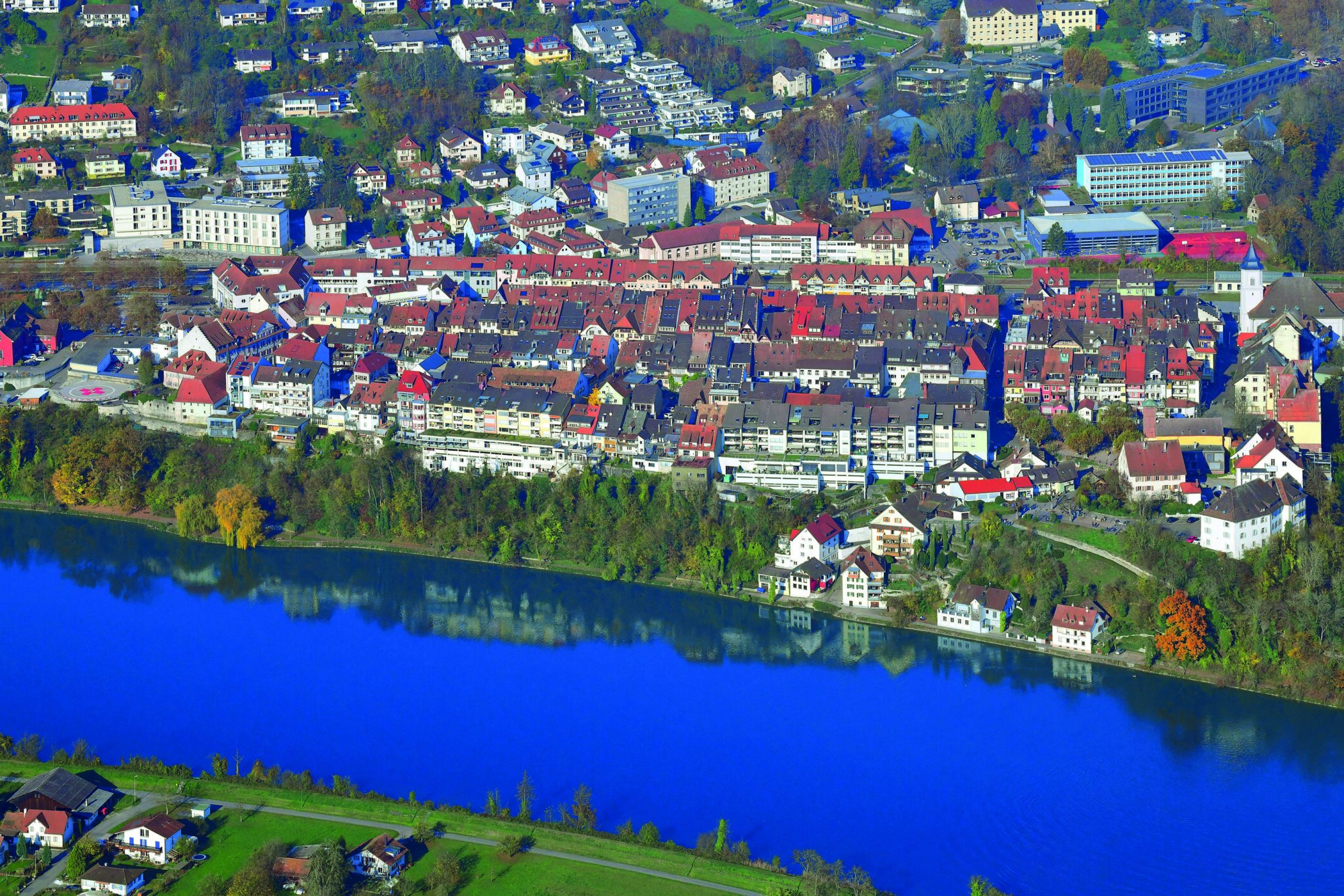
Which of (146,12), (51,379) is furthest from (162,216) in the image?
(146,12)

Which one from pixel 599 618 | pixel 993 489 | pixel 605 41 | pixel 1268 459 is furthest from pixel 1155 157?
pixel 599 618

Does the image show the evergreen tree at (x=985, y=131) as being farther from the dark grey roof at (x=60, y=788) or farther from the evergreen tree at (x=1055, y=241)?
the dark grey roof at (x=60, y=788)

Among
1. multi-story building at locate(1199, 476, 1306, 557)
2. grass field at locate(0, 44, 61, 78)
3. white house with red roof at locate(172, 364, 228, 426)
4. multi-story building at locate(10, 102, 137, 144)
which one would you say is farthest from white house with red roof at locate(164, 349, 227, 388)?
multi-story building at locate(1199, 476, 1306, 557)

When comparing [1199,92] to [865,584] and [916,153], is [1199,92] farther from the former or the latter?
[865,584]

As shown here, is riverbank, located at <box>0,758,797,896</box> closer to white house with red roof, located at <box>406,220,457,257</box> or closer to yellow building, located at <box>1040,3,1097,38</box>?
white house with red roof, located at <box>406,220,457,257</box>

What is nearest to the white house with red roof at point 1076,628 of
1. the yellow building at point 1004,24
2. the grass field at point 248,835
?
the grass field at point 248,835

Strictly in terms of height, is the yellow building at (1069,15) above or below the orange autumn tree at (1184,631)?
above
